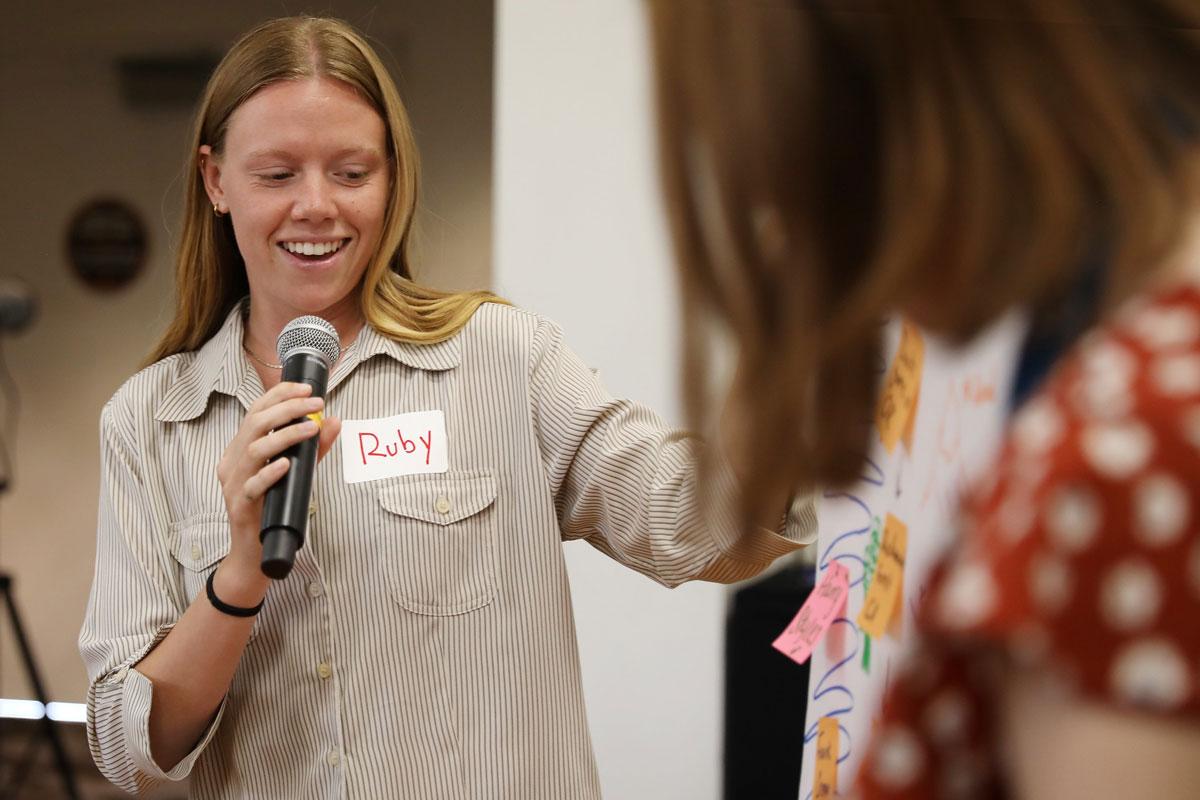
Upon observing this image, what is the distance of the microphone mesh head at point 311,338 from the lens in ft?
4.55

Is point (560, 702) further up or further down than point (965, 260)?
further down

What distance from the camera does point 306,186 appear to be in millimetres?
1479

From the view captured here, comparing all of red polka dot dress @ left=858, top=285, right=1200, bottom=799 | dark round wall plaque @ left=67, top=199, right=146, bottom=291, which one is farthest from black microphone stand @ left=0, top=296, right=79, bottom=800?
red polka dot dress @ left=858, top=285, right=1200, bottom=799

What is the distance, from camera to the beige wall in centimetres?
320

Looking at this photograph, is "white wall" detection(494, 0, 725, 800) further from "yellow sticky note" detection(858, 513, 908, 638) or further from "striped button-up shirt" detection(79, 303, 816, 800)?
"yellow sticky note" detection(858, 513, 908, 638)

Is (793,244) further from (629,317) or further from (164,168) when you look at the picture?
(164,168)

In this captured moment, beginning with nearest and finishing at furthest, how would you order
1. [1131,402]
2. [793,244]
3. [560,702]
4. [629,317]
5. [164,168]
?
1. [1131,402]
2. [793,244]
3. [560,702]
4. [629,317]
5. [164,168]

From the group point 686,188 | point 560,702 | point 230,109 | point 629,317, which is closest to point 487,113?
point 629,317

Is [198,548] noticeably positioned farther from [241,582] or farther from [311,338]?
[311,338]

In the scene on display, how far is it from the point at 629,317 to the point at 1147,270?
7.71 feet

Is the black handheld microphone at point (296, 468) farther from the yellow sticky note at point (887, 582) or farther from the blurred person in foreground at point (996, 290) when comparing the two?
the blurred person in foreground at point (996, 290)

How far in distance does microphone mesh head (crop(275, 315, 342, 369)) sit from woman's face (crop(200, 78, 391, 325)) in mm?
114

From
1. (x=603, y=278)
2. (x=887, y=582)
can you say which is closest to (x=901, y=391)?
(x=887, y=582)

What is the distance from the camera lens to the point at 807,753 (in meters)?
1.58
